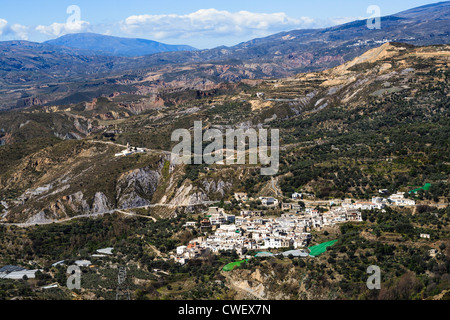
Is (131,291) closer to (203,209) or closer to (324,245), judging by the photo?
(324,245)

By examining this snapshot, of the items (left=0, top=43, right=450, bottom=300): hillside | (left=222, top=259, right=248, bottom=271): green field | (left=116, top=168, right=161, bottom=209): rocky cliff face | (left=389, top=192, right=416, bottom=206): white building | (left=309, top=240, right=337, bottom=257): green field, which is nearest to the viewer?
(left=0, top=43, right=450, bottom=300): hillside

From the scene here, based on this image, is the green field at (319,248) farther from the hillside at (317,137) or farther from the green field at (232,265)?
the hillside at (317,137)

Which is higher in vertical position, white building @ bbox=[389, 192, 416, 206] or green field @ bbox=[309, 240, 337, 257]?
white building @ bbox=[389, 192, 416, 206]

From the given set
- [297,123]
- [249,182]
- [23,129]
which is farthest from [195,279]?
[23,129]

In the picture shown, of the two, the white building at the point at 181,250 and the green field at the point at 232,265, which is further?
the white building at the point at 181,250

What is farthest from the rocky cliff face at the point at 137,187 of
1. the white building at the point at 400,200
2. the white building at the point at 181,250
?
the white building at the point at 400,200

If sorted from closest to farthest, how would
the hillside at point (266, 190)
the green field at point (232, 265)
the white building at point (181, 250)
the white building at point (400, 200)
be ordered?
the hillside at point (266, 190), the green field at point (232, 265), the white building at point (181, 250), the white building at point (400, 200)

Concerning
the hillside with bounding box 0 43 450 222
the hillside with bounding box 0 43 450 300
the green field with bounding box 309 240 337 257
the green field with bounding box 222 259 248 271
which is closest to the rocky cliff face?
the hillside with bounding box 0 43 450 300

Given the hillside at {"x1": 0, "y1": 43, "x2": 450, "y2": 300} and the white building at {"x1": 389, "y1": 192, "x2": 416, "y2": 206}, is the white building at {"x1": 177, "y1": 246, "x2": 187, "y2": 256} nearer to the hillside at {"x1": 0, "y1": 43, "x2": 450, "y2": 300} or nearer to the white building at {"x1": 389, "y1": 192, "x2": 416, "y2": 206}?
the hillside at {"x1": 0, "y1": 43, "x2": 450, "y2": 300}

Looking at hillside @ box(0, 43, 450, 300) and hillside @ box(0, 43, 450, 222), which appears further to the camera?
hillside @ box(0, 43, 450, 222)

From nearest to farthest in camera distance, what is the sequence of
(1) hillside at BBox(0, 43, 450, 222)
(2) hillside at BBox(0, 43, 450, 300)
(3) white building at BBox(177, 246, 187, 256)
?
(2) hillside at BBox(0, 43, 450, 300) → (3) white building at BBox(177, 246, 187, 256) → (1) hillside at BBox(0, 43, 450, 222)

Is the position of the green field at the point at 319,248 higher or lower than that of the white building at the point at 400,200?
lower
